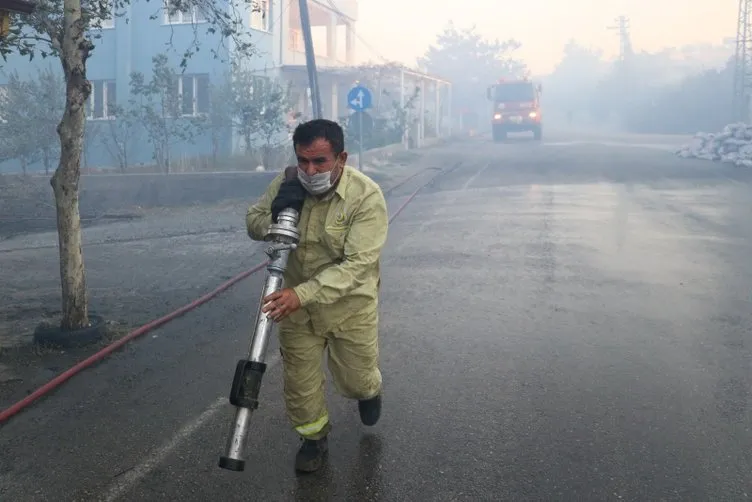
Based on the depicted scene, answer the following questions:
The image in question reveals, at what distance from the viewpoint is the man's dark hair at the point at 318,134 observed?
11.4 ft

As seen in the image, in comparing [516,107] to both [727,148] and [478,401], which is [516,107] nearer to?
[727,148]

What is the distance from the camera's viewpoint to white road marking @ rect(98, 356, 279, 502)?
11.8ft

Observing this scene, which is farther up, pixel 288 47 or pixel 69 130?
pixel 288 47

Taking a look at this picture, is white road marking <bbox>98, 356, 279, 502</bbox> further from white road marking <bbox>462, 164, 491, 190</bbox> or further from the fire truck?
the fire truck

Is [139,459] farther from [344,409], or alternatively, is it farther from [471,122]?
[471,122]

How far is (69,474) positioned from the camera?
381 centimetres

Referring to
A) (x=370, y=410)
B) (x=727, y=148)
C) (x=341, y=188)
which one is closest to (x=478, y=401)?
(x=370, y=410)

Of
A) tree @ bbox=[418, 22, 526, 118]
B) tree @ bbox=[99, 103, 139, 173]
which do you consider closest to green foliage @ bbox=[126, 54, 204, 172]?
tree @ bbox=[99, 103, 139, 173]

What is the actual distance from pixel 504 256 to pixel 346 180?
640cm

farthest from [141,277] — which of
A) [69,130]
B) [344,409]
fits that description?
[344,409]

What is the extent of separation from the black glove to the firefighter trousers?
1.91 feet

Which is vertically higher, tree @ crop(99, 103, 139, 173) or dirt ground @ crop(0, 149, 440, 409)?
tree @ crop(99, 103, 139, 173)

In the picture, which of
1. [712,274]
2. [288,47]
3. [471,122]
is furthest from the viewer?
[471,122]

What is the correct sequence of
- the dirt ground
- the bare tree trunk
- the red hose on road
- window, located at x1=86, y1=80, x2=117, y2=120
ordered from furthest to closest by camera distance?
window, located at x1=86, y1=80, x2=117, y2=120 < the bare tree trunk < the dirt ground < the red hose on road
